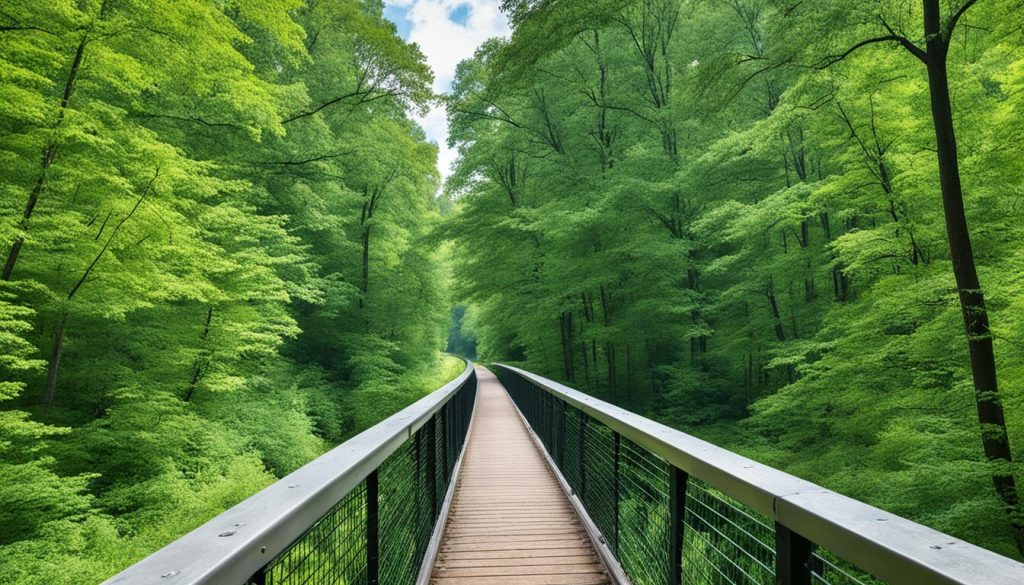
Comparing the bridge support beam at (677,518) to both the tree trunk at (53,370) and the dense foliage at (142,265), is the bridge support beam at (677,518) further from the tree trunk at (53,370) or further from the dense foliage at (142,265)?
the tree trunk at (53,370)

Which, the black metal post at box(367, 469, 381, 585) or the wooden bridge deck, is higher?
the black metal post at box(367, 469, 381, 585)

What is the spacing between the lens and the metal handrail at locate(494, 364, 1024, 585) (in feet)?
2.78

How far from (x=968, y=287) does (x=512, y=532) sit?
5.67 metres

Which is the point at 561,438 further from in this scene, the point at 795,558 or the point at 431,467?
the point at 795,558

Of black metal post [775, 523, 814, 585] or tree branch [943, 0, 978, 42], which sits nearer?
black metal post [775, 523, 814, 585]

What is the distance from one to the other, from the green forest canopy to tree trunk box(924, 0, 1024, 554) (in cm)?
4

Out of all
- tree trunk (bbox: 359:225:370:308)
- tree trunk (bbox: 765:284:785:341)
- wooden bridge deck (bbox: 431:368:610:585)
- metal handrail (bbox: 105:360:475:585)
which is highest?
tree trunk (bbox: 359:225:370:308)

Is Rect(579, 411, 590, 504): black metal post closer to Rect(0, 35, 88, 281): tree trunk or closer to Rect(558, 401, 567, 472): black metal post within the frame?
Rect(558, 401, 567, 472): black metal post

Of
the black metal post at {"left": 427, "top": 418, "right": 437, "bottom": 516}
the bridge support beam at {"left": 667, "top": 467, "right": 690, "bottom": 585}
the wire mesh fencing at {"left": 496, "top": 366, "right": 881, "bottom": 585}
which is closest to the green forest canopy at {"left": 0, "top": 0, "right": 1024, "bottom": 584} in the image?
the wire mesh fencing at {"left": 496, "top": 366, "right": 881, "bottom": 585}

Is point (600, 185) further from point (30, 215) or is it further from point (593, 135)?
point (30, 215)

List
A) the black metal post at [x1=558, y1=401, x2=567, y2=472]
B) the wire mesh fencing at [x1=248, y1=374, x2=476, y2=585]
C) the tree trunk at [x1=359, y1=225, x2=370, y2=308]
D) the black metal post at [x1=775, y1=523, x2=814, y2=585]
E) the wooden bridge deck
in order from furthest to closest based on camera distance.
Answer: the tree trunk at [x1=359, y1=225, x2=370, y2=308], the black metal post at [x1=558, y1=401, x2=567, y2=472], the wooden bridge deck, the wire mesh fencing at [x1=248, y1=374, x2=476, y2=585], the black metal post at [x1=775, y1=523, x2=814, y2=585]

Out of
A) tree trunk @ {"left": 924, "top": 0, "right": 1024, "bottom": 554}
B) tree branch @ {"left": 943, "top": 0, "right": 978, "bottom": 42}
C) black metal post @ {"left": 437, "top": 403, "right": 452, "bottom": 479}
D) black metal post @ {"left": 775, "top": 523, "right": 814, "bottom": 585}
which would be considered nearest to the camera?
black metal post @ {"left": 775, "top": 523, "right": 814, "bottom": 585}

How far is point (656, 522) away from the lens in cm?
455

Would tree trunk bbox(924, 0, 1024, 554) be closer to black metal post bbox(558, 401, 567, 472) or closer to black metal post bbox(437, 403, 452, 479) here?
black metal post bbox(558, 401, 567, 472)
